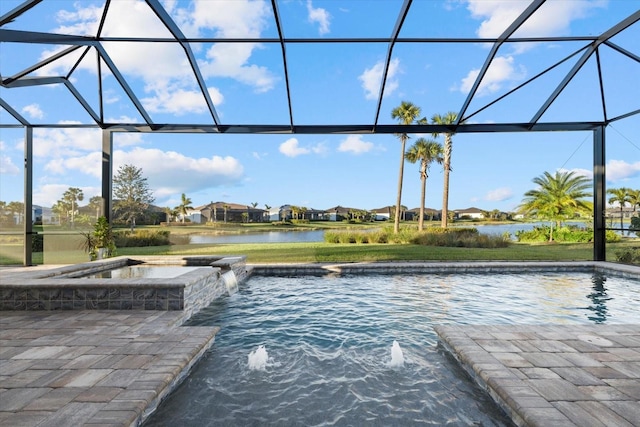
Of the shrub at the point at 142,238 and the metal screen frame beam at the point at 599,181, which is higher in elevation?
the metal screen frame beam at the point at 599,181

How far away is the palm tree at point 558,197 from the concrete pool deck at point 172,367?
2057cm

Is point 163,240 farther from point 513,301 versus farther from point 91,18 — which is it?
point 513,301

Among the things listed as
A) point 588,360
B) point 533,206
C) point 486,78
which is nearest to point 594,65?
point 486,78

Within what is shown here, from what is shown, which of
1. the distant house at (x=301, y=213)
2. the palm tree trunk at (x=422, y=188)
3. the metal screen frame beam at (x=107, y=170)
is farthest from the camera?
the distant house at (x=301, y=213)

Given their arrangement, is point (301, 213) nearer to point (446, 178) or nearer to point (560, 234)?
point (446, 178)

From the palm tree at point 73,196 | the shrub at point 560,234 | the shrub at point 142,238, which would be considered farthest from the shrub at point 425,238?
the palm tree at point 73,196

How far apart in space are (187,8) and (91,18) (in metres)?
1.98

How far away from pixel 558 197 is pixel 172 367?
25.8 m

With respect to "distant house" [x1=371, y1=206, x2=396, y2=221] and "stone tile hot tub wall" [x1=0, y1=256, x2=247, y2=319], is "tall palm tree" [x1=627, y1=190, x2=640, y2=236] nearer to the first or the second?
"distant house" [x1=371, y1=206, x2=396, y2=221]

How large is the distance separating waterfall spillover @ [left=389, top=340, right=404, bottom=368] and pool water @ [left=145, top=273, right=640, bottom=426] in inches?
2.1

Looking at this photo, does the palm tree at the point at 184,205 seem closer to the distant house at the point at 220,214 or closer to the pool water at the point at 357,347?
the distant house at the point at 220,214

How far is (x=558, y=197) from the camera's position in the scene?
22.7 meters

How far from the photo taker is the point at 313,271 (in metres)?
9.98

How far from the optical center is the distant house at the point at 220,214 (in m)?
40.2
